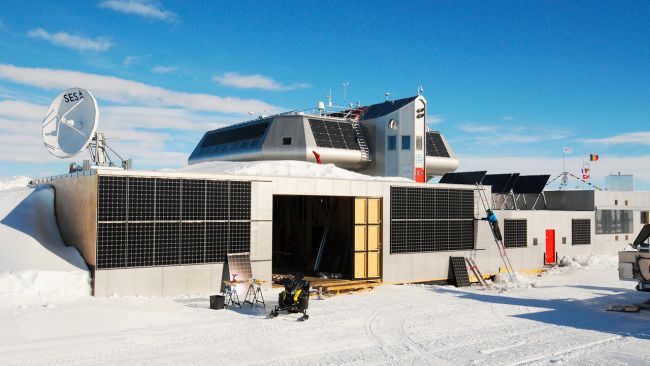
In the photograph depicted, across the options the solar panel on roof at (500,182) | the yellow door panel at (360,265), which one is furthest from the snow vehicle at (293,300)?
the solar panel on roof at (500,182)

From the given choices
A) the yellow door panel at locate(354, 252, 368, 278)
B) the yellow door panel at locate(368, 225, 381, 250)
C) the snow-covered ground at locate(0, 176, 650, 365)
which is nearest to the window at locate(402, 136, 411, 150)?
the yellow door panel at locate(368, 225, 381, 250)

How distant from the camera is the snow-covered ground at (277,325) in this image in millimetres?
12433

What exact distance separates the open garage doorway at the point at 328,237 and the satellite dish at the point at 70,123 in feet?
35.9

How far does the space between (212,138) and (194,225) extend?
88.3 ft

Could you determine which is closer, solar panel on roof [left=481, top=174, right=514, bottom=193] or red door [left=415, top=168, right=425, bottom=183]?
red door [left=415, top=168, right=425, bottom=183]

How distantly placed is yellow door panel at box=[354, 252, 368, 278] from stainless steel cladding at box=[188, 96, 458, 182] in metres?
12.8

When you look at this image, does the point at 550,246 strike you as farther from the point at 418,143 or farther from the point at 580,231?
the point at 418,143

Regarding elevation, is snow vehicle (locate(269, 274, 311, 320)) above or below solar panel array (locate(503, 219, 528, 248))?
below

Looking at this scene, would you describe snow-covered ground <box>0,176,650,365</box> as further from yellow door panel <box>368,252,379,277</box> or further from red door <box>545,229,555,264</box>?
red door <box>545,229,555,264</box>

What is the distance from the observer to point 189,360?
11844 mm

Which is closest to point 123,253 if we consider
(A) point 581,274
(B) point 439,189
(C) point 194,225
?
(C) point 194,225

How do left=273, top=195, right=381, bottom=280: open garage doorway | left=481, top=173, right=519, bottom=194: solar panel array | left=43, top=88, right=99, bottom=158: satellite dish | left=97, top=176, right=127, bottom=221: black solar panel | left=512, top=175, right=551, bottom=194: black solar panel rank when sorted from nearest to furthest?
left=97, top=176, right=127, bottom=221: black solar panel → left=43, top=88, right=99, bottom=158: satellite dish → left=273, top=195, right=381, bottom=280: open garage doorway → left=512, top=175, right=551, bottom=194: black solar panel → left=481, top=173, right=519, bottom=194: solar panel array

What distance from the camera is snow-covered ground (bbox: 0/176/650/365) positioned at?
40.8ft

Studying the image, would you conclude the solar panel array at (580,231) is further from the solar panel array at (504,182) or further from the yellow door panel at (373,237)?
the yellow door panel at (373,237)
